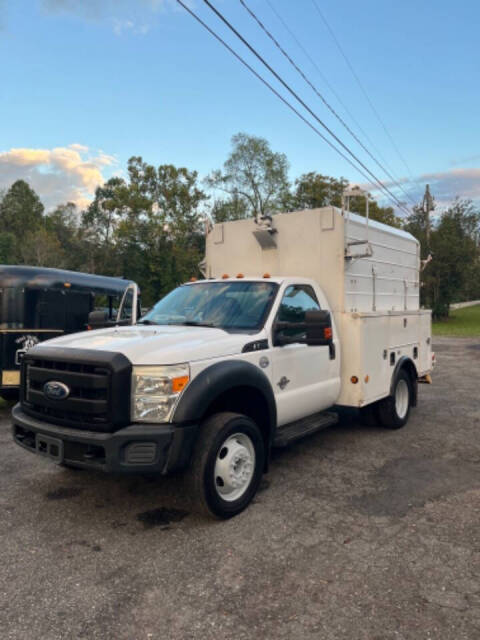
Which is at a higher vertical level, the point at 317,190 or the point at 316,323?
the point at 317,190

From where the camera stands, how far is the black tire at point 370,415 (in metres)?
6.84

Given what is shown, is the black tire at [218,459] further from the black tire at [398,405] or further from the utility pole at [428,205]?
the utility pole at [428,205]

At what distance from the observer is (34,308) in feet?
29.2

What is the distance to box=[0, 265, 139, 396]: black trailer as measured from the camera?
8.40 meters

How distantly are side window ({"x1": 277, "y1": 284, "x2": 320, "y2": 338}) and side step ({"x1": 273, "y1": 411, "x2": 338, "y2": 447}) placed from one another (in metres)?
0.96

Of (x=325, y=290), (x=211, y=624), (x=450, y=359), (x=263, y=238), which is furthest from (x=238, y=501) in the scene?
(x=450, y=359)

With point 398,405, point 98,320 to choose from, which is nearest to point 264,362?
point 98,320

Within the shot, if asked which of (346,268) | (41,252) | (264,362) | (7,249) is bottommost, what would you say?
(264,362)

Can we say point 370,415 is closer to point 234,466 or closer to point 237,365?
point 234,466

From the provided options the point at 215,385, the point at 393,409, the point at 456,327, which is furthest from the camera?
the point at 456,327

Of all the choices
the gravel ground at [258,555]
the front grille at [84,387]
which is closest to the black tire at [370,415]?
the gravel ground at [258,555]

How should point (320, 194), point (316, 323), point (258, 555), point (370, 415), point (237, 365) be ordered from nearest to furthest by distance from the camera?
1. point (258, 555)
2. point (237, 365)
3. point (316, 323)
4. point (370, 415)
5. point (320, 194)

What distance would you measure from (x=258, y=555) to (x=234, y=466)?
2.61 ft

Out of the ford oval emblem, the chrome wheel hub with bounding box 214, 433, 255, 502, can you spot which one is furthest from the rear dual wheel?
the ford oval emblem
